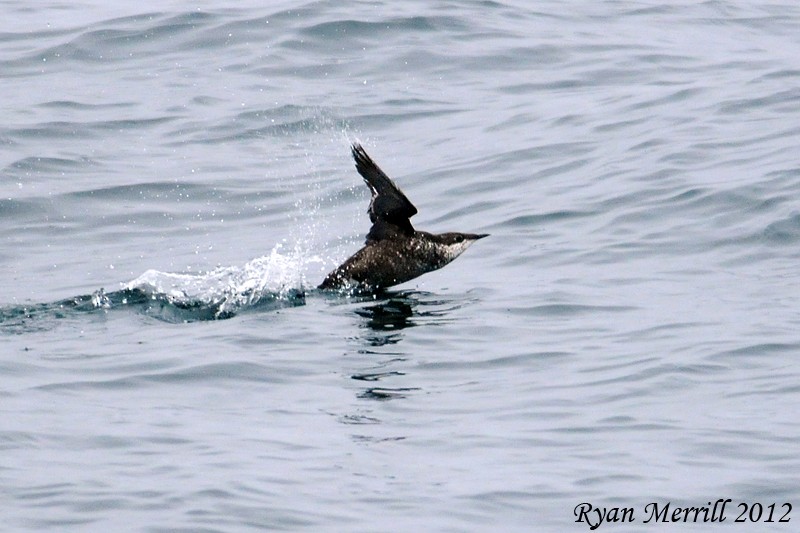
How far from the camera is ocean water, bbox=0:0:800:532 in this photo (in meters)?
7.87

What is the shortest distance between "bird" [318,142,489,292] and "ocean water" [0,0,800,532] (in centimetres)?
34

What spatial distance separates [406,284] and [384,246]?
2.31ft

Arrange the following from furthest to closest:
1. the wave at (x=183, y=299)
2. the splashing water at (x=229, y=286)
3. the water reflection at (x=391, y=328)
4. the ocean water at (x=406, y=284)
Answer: the splashing water at (x=229, y=286) → the wave at (x=183, y=299) → the water reflection at (x=391, y=328) → the ocean water at (x=406, y=284)

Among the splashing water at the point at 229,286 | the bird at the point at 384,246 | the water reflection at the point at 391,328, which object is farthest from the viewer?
the bird at the point at 384,246

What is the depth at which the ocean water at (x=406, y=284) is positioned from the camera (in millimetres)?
7871

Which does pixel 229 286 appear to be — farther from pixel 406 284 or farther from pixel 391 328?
pixel 391 328

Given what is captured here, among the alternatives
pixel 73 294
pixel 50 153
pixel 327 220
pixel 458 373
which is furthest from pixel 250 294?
pixel 50 153

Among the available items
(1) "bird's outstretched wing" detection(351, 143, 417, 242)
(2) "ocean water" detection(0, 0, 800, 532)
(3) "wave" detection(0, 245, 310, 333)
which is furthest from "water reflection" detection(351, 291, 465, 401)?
(3) "wave" detection(0, 245, 310, 333)

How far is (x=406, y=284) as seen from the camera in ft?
42.5

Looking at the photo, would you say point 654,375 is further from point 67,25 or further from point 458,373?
point 67,25

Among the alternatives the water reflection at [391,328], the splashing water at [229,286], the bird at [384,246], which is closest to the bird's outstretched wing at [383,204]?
the bird at [384,246]

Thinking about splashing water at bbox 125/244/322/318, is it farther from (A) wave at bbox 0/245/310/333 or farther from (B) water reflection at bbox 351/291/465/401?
(B) water reflection at bbox 351/291/465/401

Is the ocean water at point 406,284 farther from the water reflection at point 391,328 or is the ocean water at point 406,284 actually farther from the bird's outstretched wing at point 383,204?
the bird's outstretched wing at point 383,204

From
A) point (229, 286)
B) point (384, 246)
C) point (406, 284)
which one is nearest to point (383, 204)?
point (384, 246)
